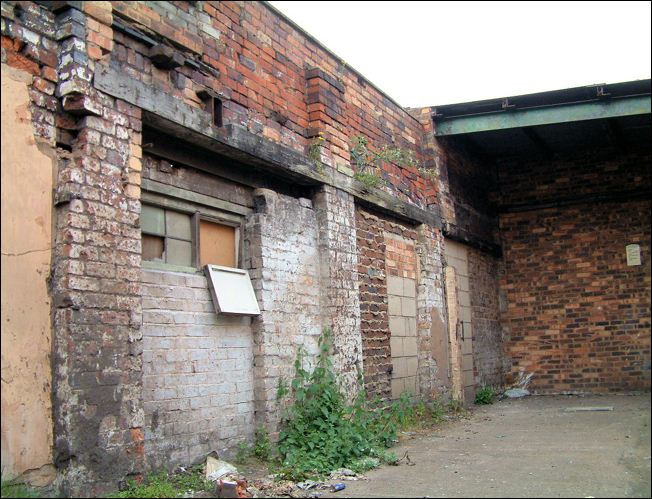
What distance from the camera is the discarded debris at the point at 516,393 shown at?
40.4 feet

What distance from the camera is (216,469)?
5.26 metres

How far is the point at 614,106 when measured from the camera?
9773 mm

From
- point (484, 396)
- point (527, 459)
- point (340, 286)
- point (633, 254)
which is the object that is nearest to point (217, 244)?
point (340, 286)

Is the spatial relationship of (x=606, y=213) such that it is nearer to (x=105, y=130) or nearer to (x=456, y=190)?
(x=456, y=190)

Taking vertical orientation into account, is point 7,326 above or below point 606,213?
below

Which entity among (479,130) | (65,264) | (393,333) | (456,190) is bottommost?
(393,333)

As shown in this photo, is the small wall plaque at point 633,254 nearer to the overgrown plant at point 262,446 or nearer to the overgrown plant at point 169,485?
the overgrown plant at point 262,446

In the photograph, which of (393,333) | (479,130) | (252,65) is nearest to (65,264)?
(252,65)

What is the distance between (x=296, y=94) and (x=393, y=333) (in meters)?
3.33

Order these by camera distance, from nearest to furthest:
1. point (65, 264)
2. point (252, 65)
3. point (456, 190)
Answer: point (65, 264), point (252, 65), point (456, 190)

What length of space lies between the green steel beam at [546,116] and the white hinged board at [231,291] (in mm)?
5612

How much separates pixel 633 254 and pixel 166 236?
9701 mm

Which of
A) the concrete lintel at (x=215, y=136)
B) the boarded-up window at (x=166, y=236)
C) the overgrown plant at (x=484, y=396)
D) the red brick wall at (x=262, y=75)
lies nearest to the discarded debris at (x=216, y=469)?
the boarded-up window at (x=166, y=236)

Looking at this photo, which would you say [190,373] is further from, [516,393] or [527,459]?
[516,393]
